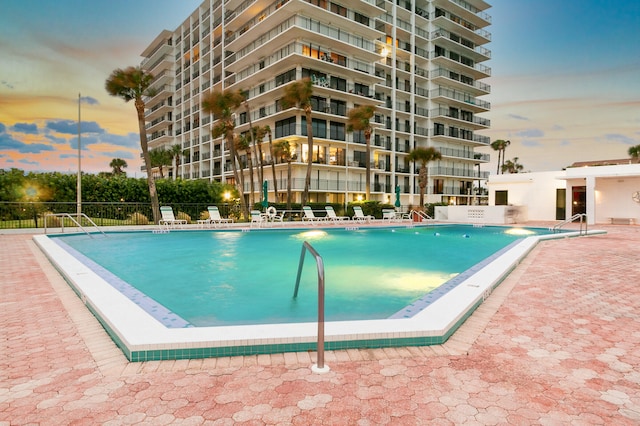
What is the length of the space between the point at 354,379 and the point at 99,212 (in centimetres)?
2201

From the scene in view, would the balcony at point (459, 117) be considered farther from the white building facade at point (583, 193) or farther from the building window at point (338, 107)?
the white building facade at point (583, 193)

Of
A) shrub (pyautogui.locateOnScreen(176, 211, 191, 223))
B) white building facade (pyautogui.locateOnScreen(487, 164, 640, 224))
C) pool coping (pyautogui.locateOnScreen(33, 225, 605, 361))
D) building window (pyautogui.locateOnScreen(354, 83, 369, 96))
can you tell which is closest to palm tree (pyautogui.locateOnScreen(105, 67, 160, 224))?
shrub (pyautogui.locateOnScreen(176, 211, 191, 223))

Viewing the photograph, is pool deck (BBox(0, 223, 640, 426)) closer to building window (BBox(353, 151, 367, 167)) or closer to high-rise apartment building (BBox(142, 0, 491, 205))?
high-rise apartment building (BBox(142, 0, 491, 205))

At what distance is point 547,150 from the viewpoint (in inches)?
2154

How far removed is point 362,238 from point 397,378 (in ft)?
42.6

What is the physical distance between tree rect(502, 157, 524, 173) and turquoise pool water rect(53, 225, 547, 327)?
63.5 metres

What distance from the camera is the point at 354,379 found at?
2.73 metres

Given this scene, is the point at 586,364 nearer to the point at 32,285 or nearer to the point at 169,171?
the point at 32,285

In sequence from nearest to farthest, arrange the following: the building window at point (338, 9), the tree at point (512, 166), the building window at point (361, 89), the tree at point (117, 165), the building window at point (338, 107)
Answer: the building window at point (338, 9) < the building window at point (338, 107) < the building window at point (361, 89) < the tree at point (117, 165) < the tree at point (512, 166)

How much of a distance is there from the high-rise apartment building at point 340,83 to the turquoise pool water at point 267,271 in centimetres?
1782

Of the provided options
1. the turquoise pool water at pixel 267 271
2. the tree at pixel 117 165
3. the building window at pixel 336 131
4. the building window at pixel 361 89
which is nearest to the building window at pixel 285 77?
the building window at pixel 336 131

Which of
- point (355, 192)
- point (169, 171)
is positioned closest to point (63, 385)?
point (355, 192)

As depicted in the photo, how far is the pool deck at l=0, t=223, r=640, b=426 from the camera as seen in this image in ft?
7.35

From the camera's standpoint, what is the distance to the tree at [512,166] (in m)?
70.3
